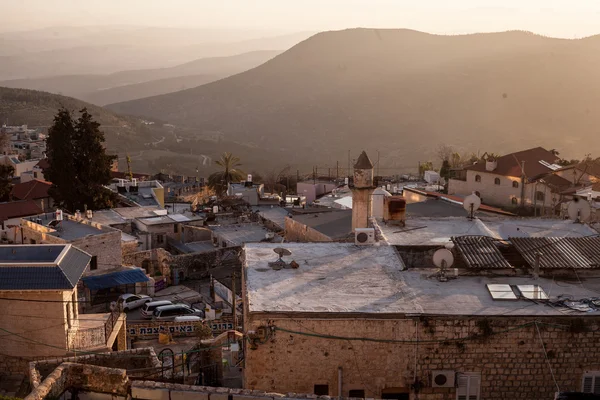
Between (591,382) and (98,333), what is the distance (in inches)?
424

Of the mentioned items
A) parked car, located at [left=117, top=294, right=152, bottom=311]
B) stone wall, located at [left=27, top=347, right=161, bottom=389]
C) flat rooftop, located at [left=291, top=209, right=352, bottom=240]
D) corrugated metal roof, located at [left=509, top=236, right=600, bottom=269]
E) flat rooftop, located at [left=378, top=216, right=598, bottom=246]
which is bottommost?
parked car, located at [left=117, top=294, right=152, bottom=311]

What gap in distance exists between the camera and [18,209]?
36406mm

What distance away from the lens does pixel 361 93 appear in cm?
15688

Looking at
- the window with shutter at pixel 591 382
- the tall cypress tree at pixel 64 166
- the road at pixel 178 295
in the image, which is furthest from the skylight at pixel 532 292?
the tall cypress tree at pixel 64 166

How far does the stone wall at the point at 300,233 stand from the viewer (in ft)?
85.7

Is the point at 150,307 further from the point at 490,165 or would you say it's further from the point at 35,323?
the point at 490,165

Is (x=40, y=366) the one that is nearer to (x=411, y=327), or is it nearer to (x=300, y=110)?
(x=411, y=327)

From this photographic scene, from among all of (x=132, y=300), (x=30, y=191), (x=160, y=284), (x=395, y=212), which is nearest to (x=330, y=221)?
(x=160, y=284)

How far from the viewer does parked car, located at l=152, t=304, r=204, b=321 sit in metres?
24.1

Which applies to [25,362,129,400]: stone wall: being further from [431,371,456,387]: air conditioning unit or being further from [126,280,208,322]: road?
[126,280,208,322]: road

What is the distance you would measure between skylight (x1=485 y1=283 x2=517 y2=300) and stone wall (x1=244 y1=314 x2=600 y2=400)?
1123 mm

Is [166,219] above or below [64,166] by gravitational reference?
below

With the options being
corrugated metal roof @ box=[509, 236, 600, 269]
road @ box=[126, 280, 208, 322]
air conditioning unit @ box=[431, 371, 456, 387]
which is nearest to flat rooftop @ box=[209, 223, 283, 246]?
road @ box=[126, 280, 208, 322]

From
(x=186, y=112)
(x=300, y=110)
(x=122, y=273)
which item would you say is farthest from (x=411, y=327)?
(x=186, y=112)
